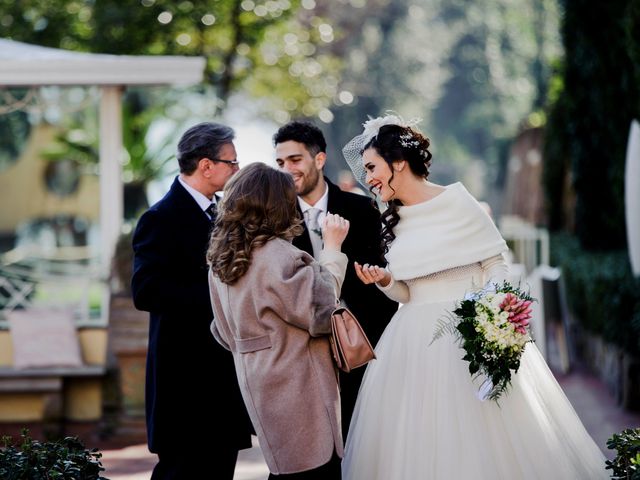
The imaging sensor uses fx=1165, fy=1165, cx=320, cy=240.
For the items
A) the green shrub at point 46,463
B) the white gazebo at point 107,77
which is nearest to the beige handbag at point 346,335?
the green shrub at point 46,463

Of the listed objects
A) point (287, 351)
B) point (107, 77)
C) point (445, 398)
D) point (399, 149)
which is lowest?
point (445, 398)

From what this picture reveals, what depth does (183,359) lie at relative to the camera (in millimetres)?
4984

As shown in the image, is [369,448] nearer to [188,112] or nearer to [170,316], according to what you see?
[170,316]

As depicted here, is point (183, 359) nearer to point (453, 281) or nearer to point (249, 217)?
point (249, 217)

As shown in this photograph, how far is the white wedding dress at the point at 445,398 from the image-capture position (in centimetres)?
481

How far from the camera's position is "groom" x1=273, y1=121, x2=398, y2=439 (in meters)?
5.47

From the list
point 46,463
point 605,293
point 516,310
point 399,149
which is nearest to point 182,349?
point 46,463

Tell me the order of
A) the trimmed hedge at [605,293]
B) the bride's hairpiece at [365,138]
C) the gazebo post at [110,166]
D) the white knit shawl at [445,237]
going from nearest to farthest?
the white knit shawl at [445,237] < the bride's hairpiece at [365,138] < the trimmed hedge at [605,293] < the gazebo post at [110,166]

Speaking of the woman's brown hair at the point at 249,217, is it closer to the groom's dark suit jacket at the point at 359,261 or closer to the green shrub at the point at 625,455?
the groom's dark suit jacket at the point at 359,261

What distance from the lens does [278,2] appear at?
18.2 meters

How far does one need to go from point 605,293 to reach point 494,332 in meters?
5.93

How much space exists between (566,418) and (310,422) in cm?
134

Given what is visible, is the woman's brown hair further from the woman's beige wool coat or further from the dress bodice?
the dress bodice

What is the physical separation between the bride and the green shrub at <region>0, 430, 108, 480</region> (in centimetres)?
114
